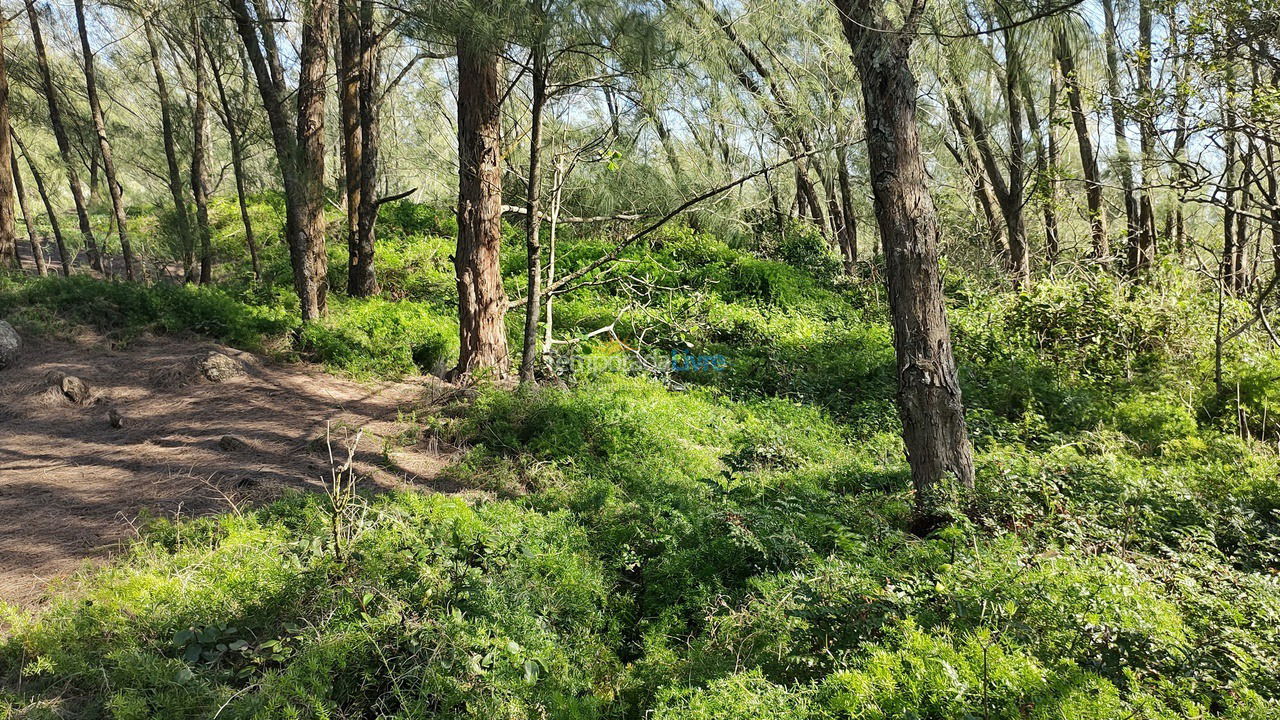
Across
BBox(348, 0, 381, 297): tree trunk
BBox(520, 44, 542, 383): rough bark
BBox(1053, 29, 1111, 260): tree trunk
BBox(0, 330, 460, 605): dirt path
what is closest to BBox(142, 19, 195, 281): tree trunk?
BBox(348, 0, 381, 297): tree trunk

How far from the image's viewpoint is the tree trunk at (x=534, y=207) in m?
6.17

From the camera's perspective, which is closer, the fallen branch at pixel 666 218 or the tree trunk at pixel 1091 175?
the fallen branch at pixel 666 218

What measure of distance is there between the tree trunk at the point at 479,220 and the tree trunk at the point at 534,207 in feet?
1.84

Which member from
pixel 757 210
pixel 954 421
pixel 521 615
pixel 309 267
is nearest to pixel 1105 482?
pixel 954 421

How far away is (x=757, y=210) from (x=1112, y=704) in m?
12.8

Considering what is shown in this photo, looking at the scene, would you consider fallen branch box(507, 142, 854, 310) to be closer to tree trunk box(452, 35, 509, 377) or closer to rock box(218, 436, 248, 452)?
tree trunk box(452, 35, 509, 377)

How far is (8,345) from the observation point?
7027 millimetres

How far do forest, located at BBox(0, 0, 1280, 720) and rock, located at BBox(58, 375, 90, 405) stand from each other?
4 cm

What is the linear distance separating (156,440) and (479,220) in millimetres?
3436

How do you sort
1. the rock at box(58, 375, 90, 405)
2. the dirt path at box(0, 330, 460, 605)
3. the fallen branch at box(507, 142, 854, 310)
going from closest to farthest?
the dirt path at box(0, 330, 460, 605), the fallen branch at box(507, 142, 854, 310), the rock at box(58, 375, 90, 405)

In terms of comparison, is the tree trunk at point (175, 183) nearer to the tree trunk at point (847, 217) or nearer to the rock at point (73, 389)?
the rock at point (73, 389)

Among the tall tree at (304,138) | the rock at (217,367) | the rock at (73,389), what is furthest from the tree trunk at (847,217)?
the rock at (73,389)

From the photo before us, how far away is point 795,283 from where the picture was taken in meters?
12.1

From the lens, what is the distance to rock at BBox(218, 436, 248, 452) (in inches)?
219
